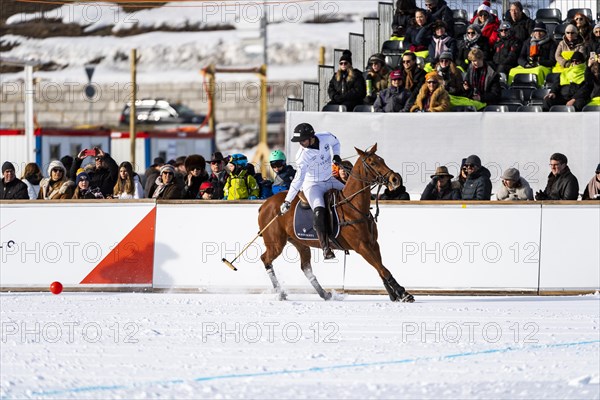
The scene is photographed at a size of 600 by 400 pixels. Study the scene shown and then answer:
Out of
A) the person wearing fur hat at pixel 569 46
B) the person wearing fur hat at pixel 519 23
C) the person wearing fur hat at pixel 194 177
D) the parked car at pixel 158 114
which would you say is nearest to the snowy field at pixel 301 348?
the person wearing fur hat at pixel 194 177

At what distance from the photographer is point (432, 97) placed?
19.4m

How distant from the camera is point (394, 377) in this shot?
890cm

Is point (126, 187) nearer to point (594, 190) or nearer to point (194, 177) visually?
point (194, 177)

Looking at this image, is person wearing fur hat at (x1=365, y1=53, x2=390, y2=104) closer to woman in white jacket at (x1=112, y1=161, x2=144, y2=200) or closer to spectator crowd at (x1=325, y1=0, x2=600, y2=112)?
spectator crowd at (x1=325, y1=0, x2=600, y2=112)

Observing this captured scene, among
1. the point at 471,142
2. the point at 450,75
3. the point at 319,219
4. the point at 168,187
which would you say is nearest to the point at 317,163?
the point at 319,219

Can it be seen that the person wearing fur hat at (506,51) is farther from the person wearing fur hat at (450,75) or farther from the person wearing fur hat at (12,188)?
the person wearing fur hat at (12,188)

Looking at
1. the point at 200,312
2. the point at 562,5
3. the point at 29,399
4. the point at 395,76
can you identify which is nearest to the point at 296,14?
the point at 562,5

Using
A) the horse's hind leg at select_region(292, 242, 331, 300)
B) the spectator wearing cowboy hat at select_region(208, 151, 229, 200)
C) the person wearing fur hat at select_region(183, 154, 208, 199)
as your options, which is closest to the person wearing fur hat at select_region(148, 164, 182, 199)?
the person wearing fur hat at select_region(183, 154, 208, 199)

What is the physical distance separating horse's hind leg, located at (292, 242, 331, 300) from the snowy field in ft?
0.42

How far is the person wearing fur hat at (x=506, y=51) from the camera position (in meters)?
21.3

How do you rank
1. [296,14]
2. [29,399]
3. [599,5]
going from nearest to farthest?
[29,399], [599,5], [296,14]

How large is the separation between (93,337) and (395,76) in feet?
31.5

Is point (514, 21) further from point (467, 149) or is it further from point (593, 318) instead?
point (593, 318)

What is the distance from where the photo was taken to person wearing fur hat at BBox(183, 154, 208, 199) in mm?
17391
